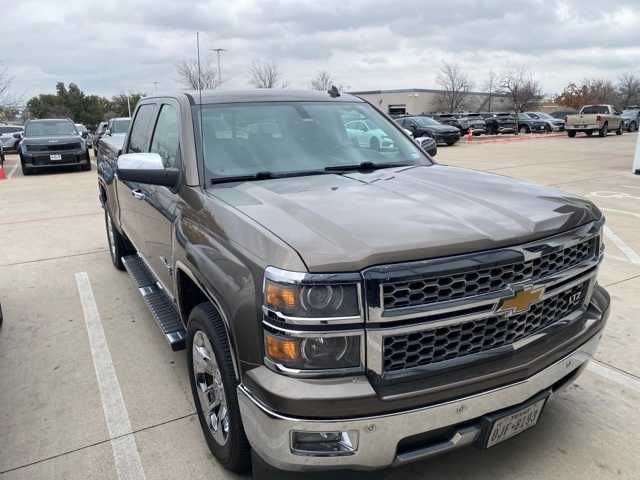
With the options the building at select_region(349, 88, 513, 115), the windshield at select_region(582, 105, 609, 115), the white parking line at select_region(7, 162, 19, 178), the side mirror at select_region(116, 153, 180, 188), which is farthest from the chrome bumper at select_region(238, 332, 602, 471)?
the building at select_region(349, 88, 513, 115)

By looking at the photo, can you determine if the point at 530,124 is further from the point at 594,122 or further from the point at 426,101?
the point at 426,101

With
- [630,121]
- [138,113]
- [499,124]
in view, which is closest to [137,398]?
[138,113]

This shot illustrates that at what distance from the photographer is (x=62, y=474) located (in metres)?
2.67

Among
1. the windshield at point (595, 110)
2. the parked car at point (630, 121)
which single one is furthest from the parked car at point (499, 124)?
the parked car at point (630, 121)

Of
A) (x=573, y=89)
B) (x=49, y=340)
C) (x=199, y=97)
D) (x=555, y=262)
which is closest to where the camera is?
(x=555, y=262)

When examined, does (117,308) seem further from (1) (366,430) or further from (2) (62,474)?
(1) (366,430)

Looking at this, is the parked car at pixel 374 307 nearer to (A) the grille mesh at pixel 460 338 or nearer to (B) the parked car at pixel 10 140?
(A) the grille mesh at pixel 460 338

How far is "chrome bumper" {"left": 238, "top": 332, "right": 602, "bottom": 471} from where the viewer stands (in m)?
1.89

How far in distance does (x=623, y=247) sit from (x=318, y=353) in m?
5.83

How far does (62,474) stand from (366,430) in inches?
68.6

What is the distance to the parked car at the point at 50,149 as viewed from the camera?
15.7m

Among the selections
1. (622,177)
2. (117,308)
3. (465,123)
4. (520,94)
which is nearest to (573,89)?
(520,94)

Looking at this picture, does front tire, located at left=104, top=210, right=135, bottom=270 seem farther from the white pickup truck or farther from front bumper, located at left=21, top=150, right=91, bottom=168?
the white pickup truck

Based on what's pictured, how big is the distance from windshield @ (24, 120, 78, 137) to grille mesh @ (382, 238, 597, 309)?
56.7 feet
